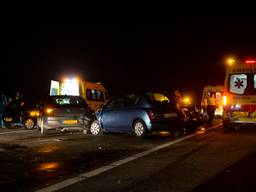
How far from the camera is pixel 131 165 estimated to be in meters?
8.90

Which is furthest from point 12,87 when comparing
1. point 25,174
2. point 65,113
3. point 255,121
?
point 25,174

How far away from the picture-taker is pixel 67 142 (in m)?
13.2

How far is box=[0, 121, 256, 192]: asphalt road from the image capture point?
7105 mm

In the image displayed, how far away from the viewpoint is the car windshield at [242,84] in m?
15.0

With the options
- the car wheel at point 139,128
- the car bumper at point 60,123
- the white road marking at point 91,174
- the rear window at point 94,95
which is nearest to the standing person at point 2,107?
→ the rear window at point 94,95

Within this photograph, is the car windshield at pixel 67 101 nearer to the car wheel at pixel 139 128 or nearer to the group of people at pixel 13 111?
the car wheel at pixel 139 128

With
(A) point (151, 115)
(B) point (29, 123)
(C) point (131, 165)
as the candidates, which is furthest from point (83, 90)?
(C) point (131, 165)

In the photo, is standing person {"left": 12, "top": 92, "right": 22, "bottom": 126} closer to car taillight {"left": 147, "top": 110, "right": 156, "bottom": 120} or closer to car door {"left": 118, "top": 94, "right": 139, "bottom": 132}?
car door {"left": 118, "top": 94, "right": 139, "bottom": 132}

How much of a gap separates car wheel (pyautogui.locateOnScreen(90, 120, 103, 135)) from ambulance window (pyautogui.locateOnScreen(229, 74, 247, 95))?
4807 mm

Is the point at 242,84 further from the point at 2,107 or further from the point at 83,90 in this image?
the point at 2,107

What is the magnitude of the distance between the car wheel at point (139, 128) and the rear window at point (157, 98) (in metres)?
0.82

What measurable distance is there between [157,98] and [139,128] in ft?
3.98

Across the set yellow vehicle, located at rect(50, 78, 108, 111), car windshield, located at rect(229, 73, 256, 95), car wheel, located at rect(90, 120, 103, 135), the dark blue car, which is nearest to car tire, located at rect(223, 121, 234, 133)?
car windshield, located at rect(229, 73, 256, 95)

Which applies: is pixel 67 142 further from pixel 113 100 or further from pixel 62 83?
pixel 62 83
